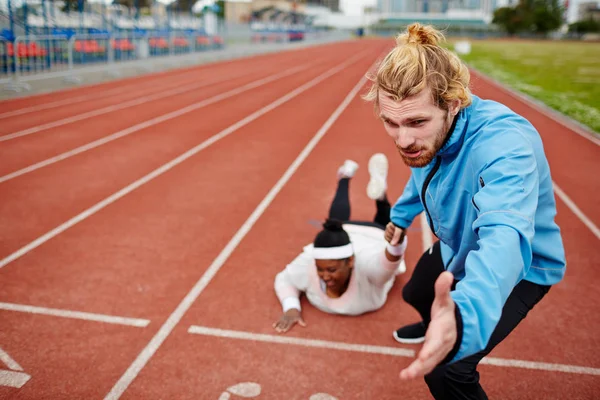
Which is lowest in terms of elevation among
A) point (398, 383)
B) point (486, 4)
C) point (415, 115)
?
point (398, 383)

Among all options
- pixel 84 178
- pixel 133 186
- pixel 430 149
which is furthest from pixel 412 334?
pixel 84 178

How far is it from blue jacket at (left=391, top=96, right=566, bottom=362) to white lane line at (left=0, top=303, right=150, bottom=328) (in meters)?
2.39

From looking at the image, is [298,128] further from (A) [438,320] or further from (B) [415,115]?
(A) [438,320]

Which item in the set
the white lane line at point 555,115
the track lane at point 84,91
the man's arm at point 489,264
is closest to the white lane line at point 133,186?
the track lane at point 84,91

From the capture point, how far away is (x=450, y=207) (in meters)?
2.26

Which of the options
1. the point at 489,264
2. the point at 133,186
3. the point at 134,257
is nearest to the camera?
the point at 489,264

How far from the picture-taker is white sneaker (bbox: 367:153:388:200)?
→ 16.0ft

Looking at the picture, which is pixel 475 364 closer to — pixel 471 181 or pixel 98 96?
pixel 471 181

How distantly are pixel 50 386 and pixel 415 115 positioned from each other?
8.65 feet

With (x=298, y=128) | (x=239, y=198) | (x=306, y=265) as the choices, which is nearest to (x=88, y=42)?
(x=298, y=128)

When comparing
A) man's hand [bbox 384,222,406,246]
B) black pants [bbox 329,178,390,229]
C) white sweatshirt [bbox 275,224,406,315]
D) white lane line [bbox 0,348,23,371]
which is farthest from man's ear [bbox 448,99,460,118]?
white lane line [bbox 0,348,23,371]

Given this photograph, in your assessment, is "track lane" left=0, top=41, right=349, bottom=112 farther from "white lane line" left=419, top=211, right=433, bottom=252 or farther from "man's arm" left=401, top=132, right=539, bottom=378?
"man's arm" left=401, top=132, right=539, bottom=378

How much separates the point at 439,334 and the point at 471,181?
856mm

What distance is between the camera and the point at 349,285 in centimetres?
394
